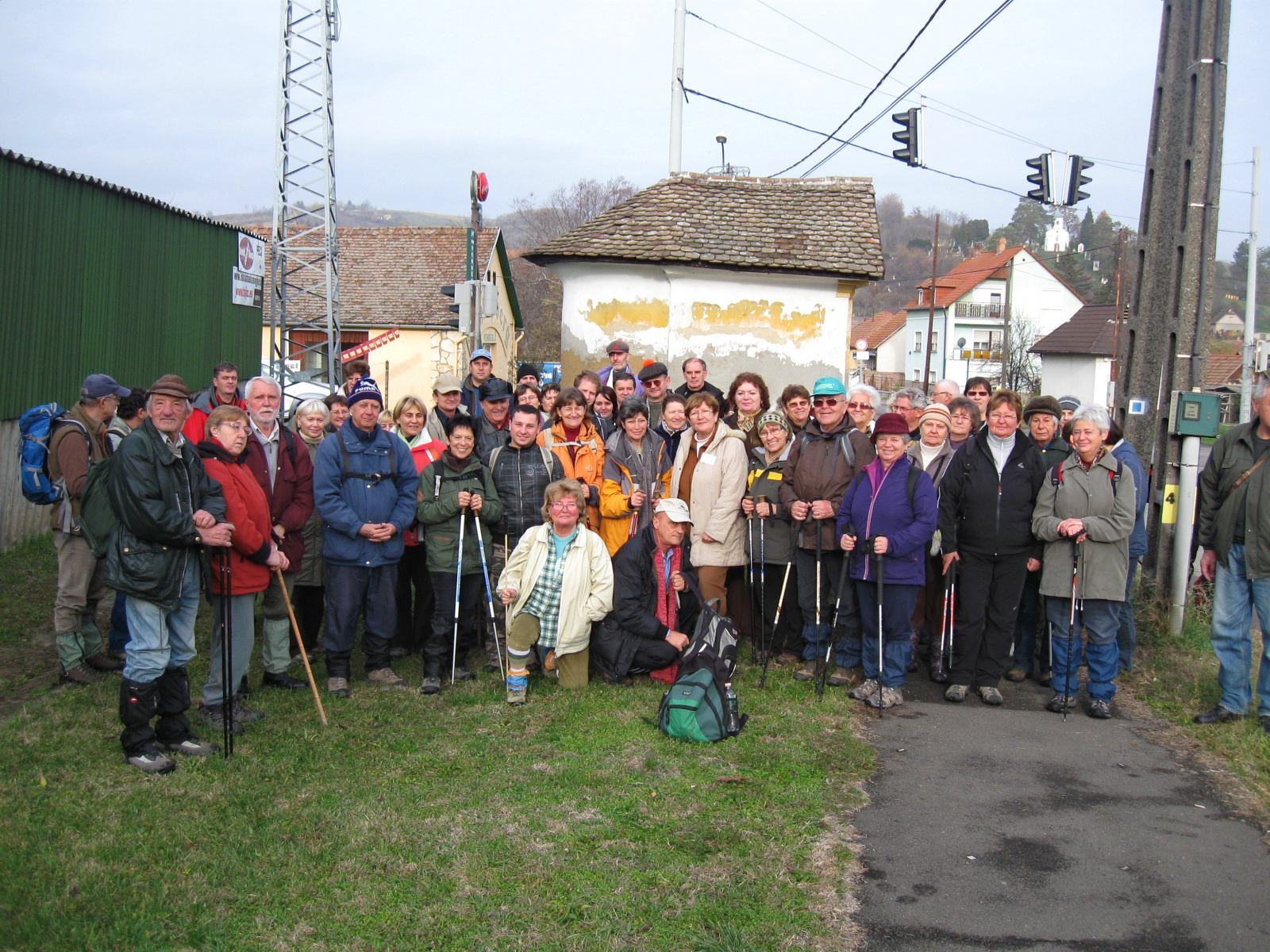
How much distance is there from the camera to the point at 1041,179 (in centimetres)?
1681

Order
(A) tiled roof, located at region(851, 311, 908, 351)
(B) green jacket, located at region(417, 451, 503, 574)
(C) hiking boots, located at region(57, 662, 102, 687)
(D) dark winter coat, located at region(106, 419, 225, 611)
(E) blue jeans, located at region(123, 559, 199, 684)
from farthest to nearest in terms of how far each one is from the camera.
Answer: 1. (A) tiled roof, located at region(851, 311, 908, 351)
2. (B) green jacket, located at region(417, 451, 503, 574)
3. (C) hiking boots, located at region(57, 662, 102, 687)
4. (E) blue jeans, located at region(123, 559, 199, 684)
5. (D) dark winter coat, located at region(106, 419, 225, 611)

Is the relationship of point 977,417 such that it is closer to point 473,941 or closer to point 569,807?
point 569,807

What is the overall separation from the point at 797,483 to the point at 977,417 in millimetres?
1804

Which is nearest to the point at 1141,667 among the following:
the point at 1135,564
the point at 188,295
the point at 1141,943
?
the point at 1135,564

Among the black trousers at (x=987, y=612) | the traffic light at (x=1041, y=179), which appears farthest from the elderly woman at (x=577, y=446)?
the traffic light at (x=1041, y=179)

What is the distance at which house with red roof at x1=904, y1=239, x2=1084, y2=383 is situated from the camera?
2359 inches

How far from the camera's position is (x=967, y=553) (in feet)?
22.7

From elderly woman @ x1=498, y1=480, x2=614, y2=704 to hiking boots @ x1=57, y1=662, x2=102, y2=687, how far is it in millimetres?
2829

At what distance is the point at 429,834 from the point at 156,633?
189 centimetres

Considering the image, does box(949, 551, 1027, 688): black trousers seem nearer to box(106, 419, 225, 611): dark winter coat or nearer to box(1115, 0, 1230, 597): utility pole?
box(1115, 0, 1230, 597): utility pole

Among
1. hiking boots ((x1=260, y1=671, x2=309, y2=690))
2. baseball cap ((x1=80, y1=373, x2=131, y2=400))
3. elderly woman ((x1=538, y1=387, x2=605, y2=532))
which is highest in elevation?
baseball cap ((x1=80, y1=373, x2=131, y2=400))

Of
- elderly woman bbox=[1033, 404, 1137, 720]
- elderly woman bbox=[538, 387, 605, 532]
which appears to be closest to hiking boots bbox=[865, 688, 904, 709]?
elderly woman bbox=[1033, 404, 1137, 720]

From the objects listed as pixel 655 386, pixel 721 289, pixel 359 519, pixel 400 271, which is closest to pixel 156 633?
pixel 359 519

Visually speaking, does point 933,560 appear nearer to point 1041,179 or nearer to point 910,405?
point 910,405
